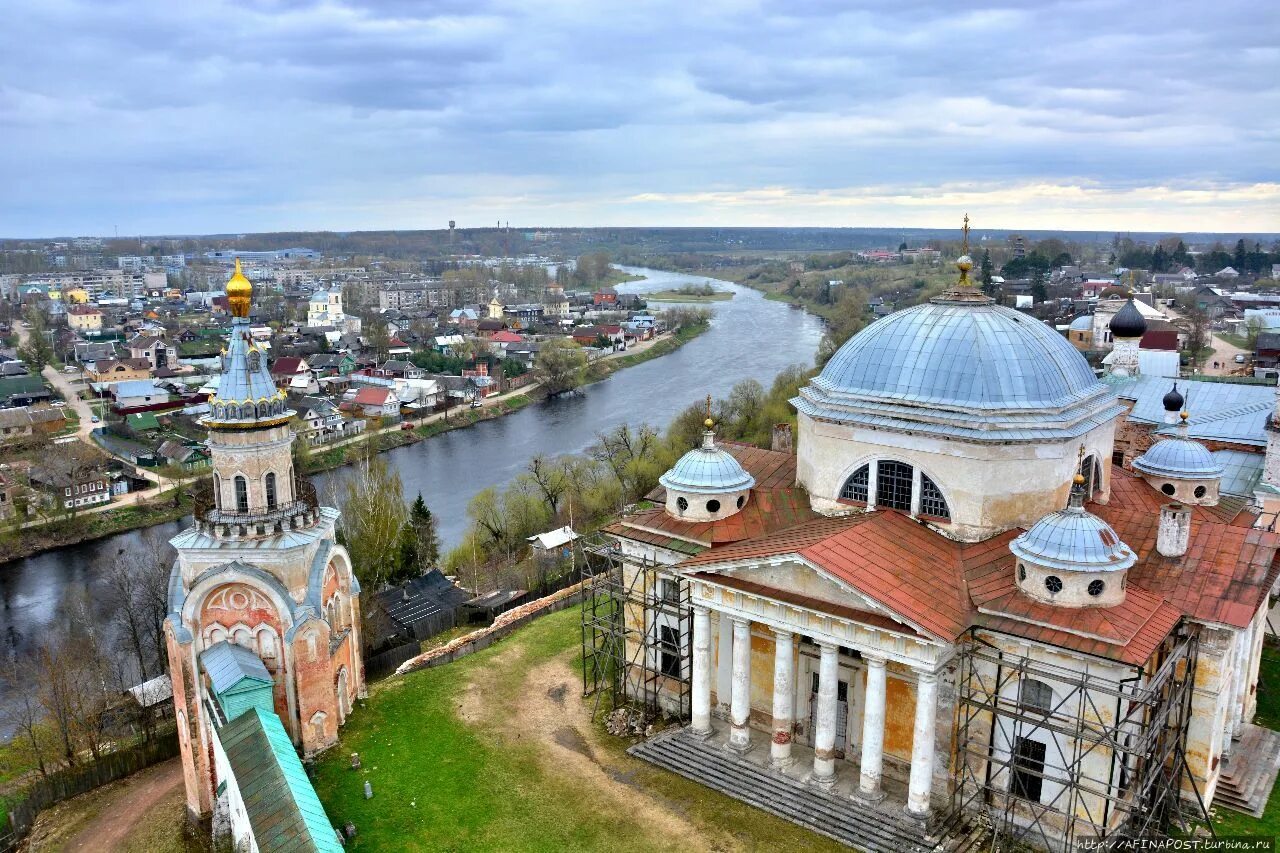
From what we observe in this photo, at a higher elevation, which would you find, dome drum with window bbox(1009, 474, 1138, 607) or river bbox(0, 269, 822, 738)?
dome drum with window bbox(1009, 474, 1138, 607)

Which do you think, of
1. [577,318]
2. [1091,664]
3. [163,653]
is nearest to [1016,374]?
[1091,664]

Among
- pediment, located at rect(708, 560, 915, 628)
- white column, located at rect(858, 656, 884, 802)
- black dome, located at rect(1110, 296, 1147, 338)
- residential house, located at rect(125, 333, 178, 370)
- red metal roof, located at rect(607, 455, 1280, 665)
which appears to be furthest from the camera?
residential house, located at rect(125, 333, 178, 370)

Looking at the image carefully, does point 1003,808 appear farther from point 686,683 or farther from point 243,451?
point 243,451

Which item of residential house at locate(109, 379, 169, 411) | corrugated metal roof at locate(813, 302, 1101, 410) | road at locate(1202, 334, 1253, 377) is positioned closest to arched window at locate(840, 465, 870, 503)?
corrugated metal roof at locate(813, 302, 1101, 410)

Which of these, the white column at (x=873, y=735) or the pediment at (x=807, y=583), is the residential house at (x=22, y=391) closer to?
the pediment at (x=807, y=583)

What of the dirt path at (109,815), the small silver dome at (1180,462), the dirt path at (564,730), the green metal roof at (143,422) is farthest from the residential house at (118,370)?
the small silver dome at (1180,462)

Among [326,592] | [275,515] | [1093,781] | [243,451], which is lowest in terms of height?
[1093,781]

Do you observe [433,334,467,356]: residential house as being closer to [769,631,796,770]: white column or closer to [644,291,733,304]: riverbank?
[644,291,733,304]: riverbank
